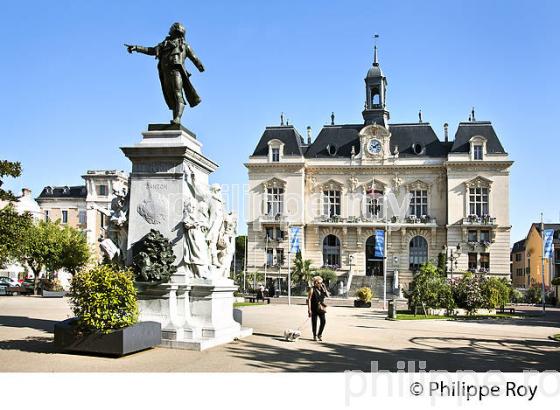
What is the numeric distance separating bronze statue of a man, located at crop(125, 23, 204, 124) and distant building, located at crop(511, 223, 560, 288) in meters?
76.5

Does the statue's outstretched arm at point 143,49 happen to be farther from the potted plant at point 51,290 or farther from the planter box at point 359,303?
the potted plant at point 51,290

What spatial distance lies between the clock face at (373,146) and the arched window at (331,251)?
10833mm

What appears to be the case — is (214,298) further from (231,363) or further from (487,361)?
(487,361)

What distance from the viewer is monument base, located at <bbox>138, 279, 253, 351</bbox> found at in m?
11.4

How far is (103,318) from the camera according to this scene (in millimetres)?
9945

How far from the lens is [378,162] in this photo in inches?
2603

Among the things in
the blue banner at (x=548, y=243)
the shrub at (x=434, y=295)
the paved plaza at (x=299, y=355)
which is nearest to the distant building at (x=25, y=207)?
the shrub at (x=434, y=295)

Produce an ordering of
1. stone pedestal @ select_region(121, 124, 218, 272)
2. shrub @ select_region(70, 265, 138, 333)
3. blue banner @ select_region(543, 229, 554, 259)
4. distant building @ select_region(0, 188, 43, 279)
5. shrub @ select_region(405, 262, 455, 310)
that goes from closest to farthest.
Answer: shrub @ select_region(70, 265, 138, 333)
stone pedestal @ select_region(121, 124, 218, 272)
shrub @ select_region(405, 262, 455, 310)
blue banner @ select_region(543, 229, 554, 259)
distant building @ select_region(0, 188, 43, 279)

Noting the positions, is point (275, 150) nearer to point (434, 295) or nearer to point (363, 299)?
point (363, 299)

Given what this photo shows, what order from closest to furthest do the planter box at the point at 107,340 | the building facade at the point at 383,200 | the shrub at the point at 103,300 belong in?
the planter box at the point at 107,340 → the shrub at the point at 103,300 → the building facade at the point at 383,200

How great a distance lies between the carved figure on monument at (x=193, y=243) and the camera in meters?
12.1

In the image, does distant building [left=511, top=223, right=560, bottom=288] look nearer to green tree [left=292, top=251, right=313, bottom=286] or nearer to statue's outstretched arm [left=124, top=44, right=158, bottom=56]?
green tree [left=292, top=251, right=313, bottom=286]

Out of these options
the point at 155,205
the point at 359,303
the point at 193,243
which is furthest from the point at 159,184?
the point at 359,303

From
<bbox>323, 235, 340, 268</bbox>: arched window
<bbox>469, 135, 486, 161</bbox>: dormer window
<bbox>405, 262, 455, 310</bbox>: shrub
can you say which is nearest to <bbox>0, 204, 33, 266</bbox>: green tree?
<bbox>405, 262, 455, 310</bbox>: shrub
